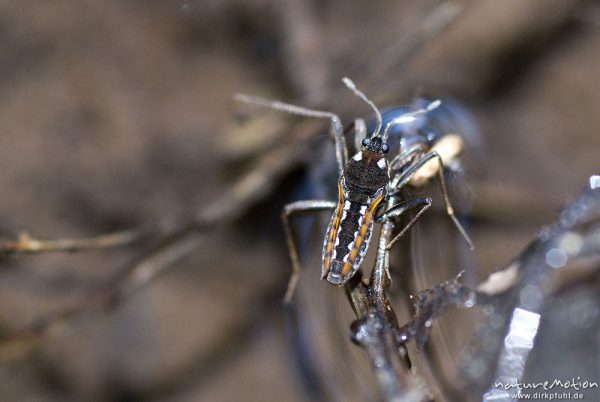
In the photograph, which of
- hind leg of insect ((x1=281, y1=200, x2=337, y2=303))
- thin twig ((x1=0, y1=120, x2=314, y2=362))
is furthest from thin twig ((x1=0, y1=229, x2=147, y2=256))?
hind leg of insect ((x1=281, y1=200, x2=337, y2=303))

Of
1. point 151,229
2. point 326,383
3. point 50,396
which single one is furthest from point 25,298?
point 326,383

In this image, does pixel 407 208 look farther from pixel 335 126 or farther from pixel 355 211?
pixel 335 126

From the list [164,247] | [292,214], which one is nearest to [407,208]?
[292,214]

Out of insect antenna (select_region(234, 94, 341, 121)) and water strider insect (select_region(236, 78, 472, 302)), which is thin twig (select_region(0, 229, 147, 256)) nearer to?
water strider insect (select_region(236, 78, 472, 302))

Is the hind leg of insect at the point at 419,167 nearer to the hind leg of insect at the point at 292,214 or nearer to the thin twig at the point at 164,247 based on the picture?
the hind leg of insect at the point at 292,214

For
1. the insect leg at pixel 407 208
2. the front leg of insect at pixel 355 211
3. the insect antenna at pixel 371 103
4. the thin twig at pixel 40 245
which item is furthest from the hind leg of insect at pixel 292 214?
the thin twig at pixel 40 245

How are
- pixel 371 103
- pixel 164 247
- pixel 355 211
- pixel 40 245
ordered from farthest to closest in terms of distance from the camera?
pixel 164 247
pixel 371 103
pixel 40 245
pixel 355 211

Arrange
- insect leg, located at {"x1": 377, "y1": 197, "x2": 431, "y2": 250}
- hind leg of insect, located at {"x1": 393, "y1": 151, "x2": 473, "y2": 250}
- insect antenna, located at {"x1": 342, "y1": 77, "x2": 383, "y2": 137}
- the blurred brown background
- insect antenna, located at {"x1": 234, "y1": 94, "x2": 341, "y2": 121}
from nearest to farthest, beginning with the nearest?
insect leg, located at {"x1": 377, "y1": 197, "x2": 431, "y2": 250} < hind leg of insect, located at {"x1": 393, "y1": 151, "x2": 473, "y2": 250} < insect antenna, located at {"x1": 342, "y1": 77, "x2": 383, "y2": 137} < insect antenna, located at {"x1": 234, "y1": 94, "x2": 341, "y2": 121} < the blurred brown background
